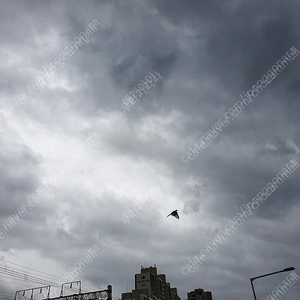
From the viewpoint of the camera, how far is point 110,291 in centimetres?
4334

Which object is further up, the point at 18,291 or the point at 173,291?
the point at 173,291

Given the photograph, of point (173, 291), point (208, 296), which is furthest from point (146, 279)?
point (208, 296)

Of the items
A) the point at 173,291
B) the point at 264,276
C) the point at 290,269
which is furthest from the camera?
the point at 173,291

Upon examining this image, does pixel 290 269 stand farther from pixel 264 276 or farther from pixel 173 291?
pixel 173 291

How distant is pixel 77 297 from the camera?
43875mm

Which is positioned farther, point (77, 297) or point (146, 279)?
point (146, 279)

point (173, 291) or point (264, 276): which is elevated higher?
point (173, 291)

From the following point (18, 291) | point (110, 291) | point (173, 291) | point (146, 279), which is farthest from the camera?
point (173, 291)

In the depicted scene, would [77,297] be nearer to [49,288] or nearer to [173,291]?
[49,288]

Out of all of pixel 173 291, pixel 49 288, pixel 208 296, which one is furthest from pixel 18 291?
pixel 208 296

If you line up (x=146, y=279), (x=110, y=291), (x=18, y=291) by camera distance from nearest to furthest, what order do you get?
(x=110, y=291) < (x=18, y=291) < (x=146, y=279)

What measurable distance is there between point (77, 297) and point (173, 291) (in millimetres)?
Answer: 94949

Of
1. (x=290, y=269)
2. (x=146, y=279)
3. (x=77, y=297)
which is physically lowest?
(x=290, y=269)

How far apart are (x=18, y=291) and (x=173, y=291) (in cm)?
9497
